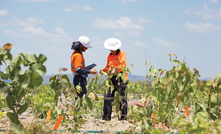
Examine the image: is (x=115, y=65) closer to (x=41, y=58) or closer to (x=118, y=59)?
(x=118, y=59)

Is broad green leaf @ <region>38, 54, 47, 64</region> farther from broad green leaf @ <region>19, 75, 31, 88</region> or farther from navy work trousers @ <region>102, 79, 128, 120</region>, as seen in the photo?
navy work trousers @ <region>102, 79, 128, 120</region>

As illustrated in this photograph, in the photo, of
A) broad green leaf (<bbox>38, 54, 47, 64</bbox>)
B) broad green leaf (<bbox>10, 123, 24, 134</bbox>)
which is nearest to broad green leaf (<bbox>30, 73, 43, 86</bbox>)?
broad green leaf (<bbox>38, 54, 47, 64</bbox>)

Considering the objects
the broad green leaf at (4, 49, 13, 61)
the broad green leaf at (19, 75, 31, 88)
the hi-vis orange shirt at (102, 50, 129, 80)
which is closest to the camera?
the broad green leaf at (19, 75, 31, 88)

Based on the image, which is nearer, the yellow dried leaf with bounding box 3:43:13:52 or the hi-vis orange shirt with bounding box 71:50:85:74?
the yellow dried leaf with bounding box 3:43:13:52

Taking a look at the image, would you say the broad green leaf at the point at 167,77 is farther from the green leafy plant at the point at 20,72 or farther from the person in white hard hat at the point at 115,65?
the person in white hard hat at the point at 115,65

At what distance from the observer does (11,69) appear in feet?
6.28

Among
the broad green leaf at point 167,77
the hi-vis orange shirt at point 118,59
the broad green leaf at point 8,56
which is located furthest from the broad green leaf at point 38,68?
the hi-vis orange shirt at point 118,59

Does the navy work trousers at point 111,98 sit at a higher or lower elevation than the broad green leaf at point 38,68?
lower

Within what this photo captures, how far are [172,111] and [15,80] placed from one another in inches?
95.2

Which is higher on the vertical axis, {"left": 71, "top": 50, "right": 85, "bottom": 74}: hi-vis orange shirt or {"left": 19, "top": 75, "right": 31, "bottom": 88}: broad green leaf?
{"left": 71, "top": 50, "right": 85, "bottom": 74}: hi-vis orange shirt

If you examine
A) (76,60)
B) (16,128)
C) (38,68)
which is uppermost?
(76,60)

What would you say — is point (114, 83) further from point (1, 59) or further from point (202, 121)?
point (202, 121)

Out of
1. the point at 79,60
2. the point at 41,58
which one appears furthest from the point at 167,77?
the point at 79,60

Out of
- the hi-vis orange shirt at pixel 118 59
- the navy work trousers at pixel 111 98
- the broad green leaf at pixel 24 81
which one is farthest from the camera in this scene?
the navy work trousers at pixel 111 98
